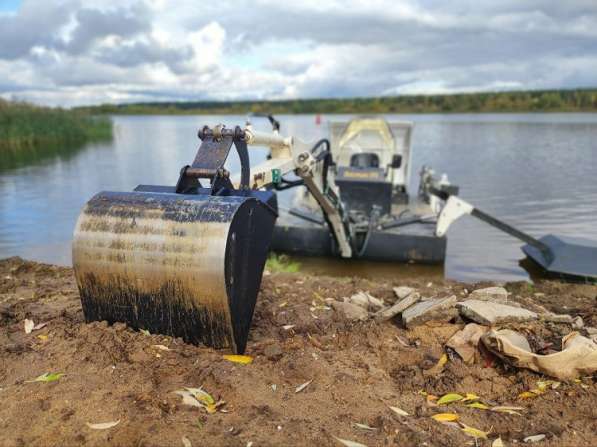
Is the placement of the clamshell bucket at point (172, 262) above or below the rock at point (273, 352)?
above

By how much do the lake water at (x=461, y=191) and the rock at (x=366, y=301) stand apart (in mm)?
4125

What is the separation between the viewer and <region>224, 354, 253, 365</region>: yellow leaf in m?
3.43

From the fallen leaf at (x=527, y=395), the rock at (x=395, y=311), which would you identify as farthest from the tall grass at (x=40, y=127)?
the fallen leaf at (x=527, y=395)

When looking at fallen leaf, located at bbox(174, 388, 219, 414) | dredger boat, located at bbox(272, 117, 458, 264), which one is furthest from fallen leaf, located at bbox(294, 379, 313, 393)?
dredger boat, located at bbox(272, 117, 458, 264)

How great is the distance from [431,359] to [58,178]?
19267 millimetres

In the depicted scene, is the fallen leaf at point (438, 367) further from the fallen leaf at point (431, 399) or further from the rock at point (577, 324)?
the rock at point (577, 324)

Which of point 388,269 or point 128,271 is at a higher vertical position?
point 128,271

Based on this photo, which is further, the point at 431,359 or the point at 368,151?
the point at 368,151

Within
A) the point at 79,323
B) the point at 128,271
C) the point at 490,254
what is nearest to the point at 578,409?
the point at 128,271

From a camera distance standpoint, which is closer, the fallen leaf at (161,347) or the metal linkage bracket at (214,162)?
the fallen leaf at (161,347)

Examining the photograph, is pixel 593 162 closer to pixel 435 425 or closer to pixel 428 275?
pixel 428 275

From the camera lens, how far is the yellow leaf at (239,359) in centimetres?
343

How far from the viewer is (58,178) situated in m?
19.8

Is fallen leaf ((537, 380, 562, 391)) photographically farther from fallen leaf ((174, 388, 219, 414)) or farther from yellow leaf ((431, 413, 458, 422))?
fallen leaf ((174, 388, 219, 414))
